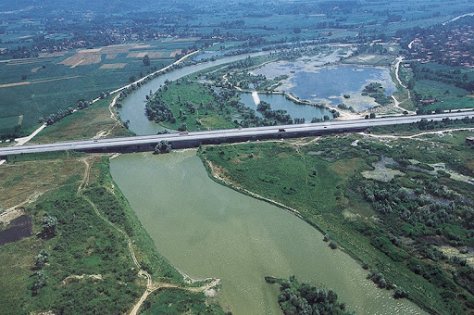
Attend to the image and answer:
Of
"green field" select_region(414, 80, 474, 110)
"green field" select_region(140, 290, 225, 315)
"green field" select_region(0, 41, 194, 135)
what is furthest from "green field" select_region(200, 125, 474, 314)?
"green field" select_region(0, 41, 194, 135)

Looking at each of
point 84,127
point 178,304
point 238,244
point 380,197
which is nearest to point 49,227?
point 178,304

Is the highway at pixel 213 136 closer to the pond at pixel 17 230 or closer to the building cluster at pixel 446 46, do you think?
the pond at pixel 17 230

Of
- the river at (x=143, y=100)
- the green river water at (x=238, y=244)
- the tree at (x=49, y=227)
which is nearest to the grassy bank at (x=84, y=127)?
the river at (x=143, y=100)

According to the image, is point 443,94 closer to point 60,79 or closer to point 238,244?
point 238,244

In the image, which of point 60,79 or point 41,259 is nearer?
point 41,259

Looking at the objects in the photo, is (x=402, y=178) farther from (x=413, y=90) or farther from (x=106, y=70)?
(x=106, y=70)

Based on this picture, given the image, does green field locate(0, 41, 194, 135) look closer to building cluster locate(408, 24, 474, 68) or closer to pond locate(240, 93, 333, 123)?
pond locate(240, 93, 333, 123)
